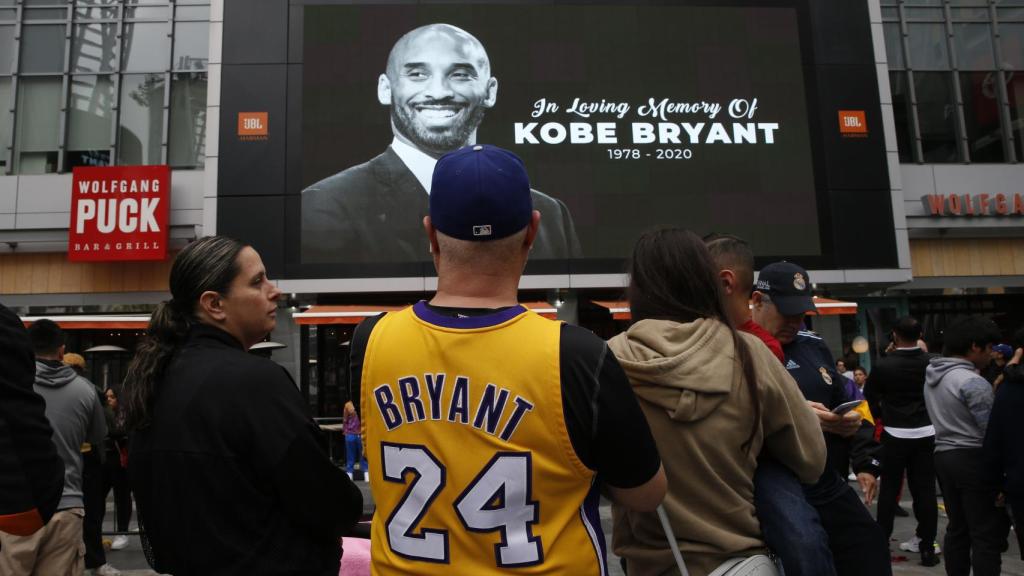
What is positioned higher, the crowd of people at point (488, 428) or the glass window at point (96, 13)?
the glass window at point (96, 13)

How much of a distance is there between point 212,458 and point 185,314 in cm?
55

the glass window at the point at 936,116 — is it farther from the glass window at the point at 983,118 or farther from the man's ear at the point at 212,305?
the man's ear at the point at 212,305

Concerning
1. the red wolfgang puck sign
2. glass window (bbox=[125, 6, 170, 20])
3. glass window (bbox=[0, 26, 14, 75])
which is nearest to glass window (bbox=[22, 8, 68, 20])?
glass window (bbox=[0, 26, 14, 75])

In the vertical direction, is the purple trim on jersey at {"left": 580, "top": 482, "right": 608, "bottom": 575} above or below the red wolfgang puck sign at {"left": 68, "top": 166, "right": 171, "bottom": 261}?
below

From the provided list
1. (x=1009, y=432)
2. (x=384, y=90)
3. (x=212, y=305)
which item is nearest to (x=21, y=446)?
(x=212, y=305)

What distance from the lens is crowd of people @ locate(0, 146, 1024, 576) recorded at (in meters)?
1.51

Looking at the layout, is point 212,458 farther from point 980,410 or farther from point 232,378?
point 980,410

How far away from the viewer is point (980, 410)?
189 inches

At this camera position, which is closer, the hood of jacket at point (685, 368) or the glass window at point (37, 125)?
the hood of jacket at point (685, 368)

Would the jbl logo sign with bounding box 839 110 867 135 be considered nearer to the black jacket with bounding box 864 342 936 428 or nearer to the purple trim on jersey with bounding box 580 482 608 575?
the black jacket with bounding box 864 342 936 428

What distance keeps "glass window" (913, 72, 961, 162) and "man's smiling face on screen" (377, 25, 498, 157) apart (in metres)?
11.9

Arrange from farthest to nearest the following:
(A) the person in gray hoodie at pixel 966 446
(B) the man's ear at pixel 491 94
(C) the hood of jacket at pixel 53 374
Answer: (B) the man's ear at pixel 491 94 < (A) the person in gray hoodie at pixel 966 446 < (C) the hood of jacket at pixel 53 374

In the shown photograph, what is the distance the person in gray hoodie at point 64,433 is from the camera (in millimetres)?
3689

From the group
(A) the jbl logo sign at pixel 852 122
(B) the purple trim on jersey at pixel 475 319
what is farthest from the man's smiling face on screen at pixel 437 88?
(B) the purple trim on jersey at pixel 475 319
